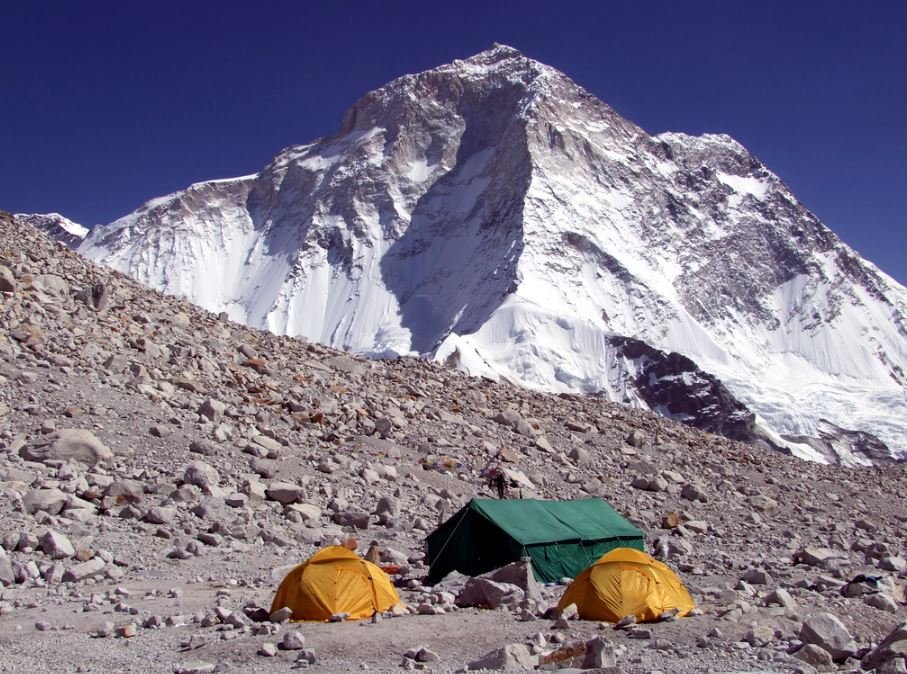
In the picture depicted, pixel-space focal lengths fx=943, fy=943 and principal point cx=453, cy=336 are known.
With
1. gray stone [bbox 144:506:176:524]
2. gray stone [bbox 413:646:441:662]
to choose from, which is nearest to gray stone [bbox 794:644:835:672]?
gray stone [bbox 413:646:441:662]

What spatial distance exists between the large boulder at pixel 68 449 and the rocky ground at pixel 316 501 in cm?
4

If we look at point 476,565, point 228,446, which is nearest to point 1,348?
point 228,446

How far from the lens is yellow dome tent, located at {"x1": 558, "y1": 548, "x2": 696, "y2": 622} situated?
11.6 m

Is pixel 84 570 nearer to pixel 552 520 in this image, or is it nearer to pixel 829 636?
pixel 552 520

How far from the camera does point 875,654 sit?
9102 mm

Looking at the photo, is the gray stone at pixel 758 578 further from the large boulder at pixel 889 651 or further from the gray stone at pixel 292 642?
the gray stone at pixel 292 642

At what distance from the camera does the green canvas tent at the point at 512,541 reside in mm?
15812

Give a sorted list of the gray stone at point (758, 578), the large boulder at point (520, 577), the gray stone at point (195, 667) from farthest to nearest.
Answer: the gray stone at point (758, 578) < the large boulder at point (520, 577) < the gray stone at point (195, 667)

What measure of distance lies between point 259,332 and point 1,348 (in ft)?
38.9

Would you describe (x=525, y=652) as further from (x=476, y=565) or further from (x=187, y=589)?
(x=476, y=565)

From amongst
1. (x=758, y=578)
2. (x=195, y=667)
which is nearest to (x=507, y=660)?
(x=195, y=667)

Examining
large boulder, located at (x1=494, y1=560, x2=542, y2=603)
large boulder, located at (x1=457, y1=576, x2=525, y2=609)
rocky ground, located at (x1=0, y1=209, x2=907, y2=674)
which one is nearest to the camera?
rocky ground, located at (x1=0, y1=209, x2=907, y2=674)

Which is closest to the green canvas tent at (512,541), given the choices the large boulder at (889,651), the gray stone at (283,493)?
the gray stone at (283,493)

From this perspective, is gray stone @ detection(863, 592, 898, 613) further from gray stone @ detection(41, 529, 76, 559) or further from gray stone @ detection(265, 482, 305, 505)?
gray stone @ detection(41, 529, 76, 559)
